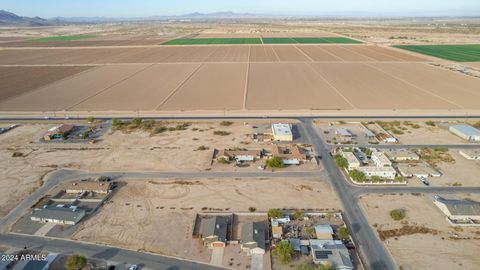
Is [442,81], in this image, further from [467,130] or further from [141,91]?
[141,91]

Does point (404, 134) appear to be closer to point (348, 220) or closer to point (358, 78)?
point (348, 220)

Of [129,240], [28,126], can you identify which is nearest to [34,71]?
[28,126]

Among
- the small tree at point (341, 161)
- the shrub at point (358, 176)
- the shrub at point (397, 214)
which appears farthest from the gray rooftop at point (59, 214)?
the shrub at point (397, 214)

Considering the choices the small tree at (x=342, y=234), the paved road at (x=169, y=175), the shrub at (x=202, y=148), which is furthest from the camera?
the shrub at (x=202, y=148)

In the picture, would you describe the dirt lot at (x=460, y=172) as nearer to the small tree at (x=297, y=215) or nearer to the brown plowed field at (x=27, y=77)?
the small tree at (x=297, y=215)

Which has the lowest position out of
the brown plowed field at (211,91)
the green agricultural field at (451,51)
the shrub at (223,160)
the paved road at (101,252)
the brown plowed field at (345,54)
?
the paved road at (101,252)

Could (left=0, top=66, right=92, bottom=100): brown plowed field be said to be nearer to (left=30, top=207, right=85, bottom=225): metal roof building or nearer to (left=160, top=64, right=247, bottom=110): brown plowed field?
(left=160, top=64, right=247, bottom=110): brown plowed field

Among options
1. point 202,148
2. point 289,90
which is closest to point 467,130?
point 289,90
